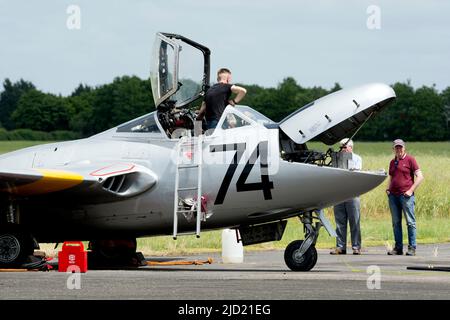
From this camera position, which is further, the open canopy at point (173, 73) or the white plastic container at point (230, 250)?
the white plastic container at point (230, 250)

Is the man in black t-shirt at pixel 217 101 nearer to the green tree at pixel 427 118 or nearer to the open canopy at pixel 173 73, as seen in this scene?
the open canopy at pixel 173 73

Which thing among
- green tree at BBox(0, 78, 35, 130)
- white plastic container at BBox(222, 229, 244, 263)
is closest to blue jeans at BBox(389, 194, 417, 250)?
white plastic container at BBox(222, 229, 244, 263)

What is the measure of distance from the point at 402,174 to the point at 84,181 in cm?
685

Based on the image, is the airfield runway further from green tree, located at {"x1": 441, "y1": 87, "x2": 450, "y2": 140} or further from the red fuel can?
green tree, located at {"x1": 441, "y1": 87, "x2": 450, "y2": 140}

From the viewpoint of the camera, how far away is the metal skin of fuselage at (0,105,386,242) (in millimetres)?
16406

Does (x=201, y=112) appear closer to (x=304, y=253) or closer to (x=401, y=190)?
(x=304, y=253)

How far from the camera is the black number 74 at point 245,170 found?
16.4 m

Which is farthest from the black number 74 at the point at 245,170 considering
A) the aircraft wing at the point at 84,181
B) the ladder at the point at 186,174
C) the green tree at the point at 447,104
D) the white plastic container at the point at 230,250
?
the green tree at the point at 447,104

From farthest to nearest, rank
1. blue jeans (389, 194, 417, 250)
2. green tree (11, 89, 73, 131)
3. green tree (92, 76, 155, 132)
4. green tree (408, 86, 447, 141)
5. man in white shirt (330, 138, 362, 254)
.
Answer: green tree (408, 86, 447, 141)
green tree (11, 89, 73, 131)
green tree (92, 76, 155, 132)
man in white shirt (330, 138, 362, 254)
blue jeans (389, 194, 417, 250)

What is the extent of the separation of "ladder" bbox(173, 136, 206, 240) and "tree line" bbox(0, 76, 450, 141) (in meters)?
75.1

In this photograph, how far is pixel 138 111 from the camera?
97.1 meters

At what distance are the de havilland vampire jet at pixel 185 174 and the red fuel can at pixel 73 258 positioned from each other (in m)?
0.86
